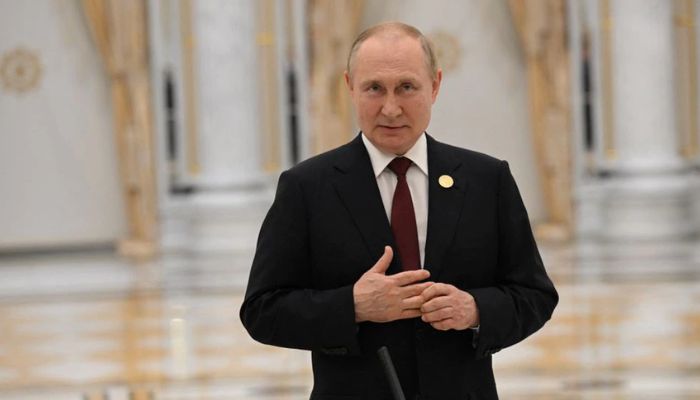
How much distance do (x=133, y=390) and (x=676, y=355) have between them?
2.67m

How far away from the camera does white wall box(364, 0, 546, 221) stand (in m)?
13.7

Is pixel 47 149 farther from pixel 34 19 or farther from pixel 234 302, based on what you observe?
pixel 234 302

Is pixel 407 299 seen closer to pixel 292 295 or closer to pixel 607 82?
pixel 292 295

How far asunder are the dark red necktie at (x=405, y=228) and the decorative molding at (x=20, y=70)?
1262 centimetres

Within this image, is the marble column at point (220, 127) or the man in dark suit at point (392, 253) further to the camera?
the marble column at point (220, 127)

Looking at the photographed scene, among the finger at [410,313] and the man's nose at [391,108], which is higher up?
the man's nose at [391,108]

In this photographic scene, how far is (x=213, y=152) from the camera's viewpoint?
12422 mm


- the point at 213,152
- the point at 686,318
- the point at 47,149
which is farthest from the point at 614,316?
the point at 47,149

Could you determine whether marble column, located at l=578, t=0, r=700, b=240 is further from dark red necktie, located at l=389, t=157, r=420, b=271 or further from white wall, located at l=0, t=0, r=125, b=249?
dark red necktie, located at l=389, t=157, r=420, b=271

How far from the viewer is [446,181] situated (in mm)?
1777

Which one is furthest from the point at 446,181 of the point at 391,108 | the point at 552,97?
the point at 552,97

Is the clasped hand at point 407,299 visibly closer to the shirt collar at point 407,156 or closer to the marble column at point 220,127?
the shirt collar at point 407,156

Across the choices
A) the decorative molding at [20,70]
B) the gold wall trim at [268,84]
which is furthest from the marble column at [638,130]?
Result: the decorative molding at [20,70]

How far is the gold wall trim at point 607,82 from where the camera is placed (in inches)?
492
